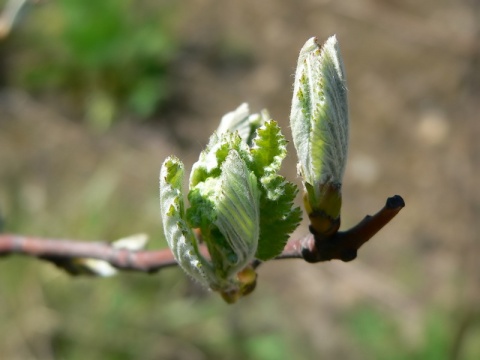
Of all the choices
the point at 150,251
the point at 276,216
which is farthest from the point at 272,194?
the point at 150,251

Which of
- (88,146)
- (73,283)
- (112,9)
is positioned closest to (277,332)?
(73,283)

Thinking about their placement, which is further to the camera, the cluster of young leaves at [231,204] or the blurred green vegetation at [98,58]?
the blurred green vegetation at [98,58]

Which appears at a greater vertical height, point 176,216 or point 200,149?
point 176,216

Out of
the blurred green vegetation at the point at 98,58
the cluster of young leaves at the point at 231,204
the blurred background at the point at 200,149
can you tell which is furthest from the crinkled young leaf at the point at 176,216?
the blurred green vegetation at the point at 98,58

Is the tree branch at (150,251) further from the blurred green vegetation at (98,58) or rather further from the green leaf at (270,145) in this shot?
the blurred green vegetation at (98,58)

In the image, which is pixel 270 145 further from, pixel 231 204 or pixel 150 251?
pixel 150 251

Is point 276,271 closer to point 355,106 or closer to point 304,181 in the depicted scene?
point 355,106
